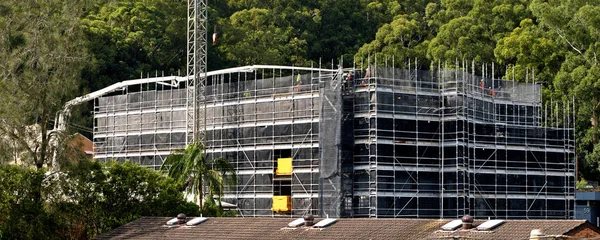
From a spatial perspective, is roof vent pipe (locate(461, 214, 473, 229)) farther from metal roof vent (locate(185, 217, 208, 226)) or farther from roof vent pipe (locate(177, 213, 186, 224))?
roof vent pipe (locate(177, 213, 186, 224))

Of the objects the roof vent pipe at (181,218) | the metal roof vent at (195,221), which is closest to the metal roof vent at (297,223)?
the metal roof vent at (195,221)

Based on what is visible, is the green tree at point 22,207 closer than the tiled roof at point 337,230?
No

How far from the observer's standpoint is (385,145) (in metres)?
67.2

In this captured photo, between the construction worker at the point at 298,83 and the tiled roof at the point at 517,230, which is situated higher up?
the construction worker at the point at 298,83

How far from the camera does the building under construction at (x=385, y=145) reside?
67.2 metres

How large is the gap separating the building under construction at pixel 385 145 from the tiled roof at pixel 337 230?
17.4 meters

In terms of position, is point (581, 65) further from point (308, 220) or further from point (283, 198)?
point (308, 220)

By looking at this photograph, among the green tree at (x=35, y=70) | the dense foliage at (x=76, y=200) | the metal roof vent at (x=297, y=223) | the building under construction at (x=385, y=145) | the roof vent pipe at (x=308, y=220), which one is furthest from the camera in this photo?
the building under construction at (x=385, y=145)

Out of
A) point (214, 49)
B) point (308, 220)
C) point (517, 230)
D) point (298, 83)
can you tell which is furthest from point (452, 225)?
point (214, 49)

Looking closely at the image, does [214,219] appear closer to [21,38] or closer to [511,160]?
[21,38]

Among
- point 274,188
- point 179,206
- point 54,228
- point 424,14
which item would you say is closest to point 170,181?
point 179,206

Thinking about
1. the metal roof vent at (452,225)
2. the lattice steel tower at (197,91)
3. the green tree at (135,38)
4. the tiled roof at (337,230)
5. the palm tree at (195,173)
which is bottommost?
the tiled roof at (337,230)

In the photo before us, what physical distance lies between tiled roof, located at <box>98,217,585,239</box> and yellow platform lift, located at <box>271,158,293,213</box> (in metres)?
18.5

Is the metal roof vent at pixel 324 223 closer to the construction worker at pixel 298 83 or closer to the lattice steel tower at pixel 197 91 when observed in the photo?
the lattice steel tower at pixel 197 91
